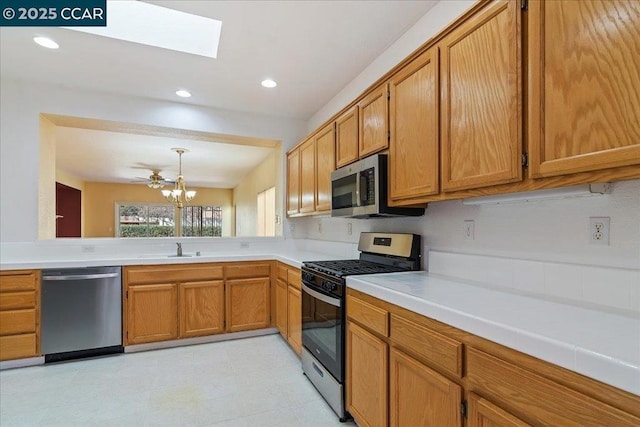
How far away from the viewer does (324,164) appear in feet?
9.98

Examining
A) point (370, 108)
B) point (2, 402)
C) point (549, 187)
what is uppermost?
point (370, 108)

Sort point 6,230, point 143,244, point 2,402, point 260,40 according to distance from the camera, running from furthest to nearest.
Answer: point 143,244, point 6,230, point 260,40, point 2,402

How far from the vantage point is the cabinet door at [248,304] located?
11.2ft

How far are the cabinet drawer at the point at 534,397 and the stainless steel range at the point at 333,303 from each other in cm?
99

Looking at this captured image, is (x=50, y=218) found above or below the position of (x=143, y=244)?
above

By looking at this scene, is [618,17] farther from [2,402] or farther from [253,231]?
[253,231]

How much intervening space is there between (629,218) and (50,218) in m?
4.51

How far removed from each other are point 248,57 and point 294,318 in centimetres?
232

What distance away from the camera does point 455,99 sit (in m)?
1.55

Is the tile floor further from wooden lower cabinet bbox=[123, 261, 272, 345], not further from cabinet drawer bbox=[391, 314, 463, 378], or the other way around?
cabinet drawer bbox=[391, 314, 463, 378]

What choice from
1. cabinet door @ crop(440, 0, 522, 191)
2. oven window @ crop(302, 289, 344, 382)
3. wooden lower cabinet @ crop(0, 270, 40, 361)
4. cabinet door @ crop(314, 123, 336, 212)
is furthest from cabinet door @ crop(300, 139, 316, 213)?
wooden lower cabinet @ crop(0, 270, 40, 361)

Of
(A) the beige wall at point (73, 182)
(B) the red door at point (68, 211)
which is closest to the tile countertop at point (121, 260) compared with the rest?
(A) the beige wall at point (73, 182)

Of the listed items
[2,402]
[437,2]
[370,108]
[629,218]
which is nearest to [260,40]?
[370,108]

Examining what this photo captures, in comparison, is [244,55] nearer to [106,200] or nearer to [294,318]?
[294,318]
